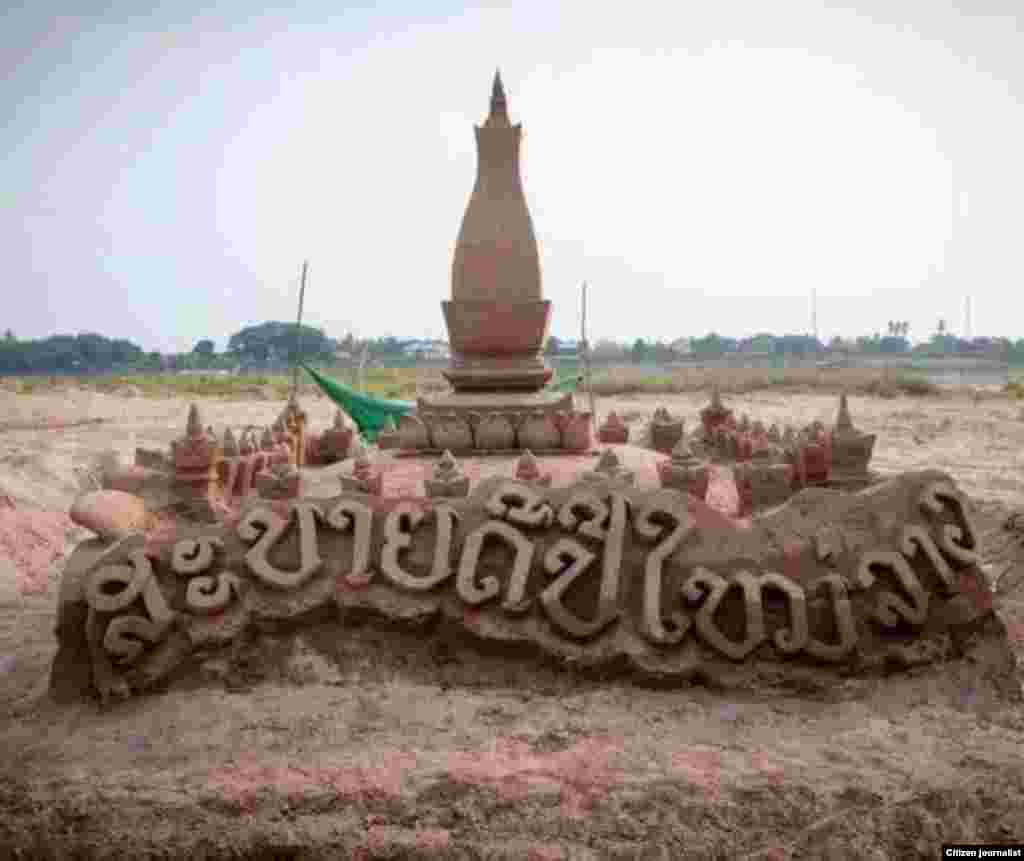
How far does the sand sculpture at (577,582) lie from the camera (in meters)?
3.63

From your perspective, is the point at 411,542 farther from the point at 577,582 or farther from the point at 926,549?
the point at 926,549

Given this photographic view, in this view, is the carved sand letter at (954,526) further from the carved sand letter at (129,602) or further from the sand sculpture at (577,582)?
the carved sand letter at (129,602)

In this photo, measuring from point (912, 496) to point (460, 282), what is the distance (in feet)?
11.7

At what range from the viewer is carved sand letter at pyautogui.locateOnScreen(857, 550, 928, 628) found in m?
3.70

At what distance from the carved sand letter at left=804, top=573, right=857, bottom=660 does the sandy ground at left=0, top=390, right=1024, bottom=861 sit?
144mm

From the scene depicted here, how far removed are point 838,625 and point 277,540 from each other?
89.8 inches

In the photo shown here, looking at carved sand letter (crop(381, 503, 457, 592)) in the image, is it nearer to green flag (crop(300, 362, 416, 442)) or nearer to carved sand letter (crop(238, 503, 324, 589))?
carved sand letter (crop(238, 503, 324, 589))

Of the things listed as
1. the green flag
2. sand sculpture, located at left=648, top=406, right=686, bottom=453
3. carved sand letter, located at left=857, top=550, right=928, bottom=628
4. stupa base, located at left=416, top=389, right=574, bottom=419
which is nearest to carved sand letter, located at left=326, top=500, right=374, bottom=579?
carved sand letter, located at left=857, top=550, right=928, bottom=628

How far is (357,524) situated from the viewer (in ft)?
12.9

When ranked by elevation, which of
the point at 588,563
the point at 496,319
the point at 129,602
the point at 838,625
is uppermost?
the point at 496,319

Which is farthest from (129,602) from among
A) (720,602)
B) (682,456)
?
(682,456)

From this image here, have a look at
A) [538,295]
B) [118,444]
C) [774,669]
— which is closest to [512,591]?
[774,669]

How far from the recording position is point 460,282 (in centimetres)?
660

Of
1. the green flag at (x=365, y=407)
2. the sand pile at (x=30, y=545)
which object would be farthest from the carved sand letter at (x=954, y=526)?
the green flag at (x=365, y=407)
